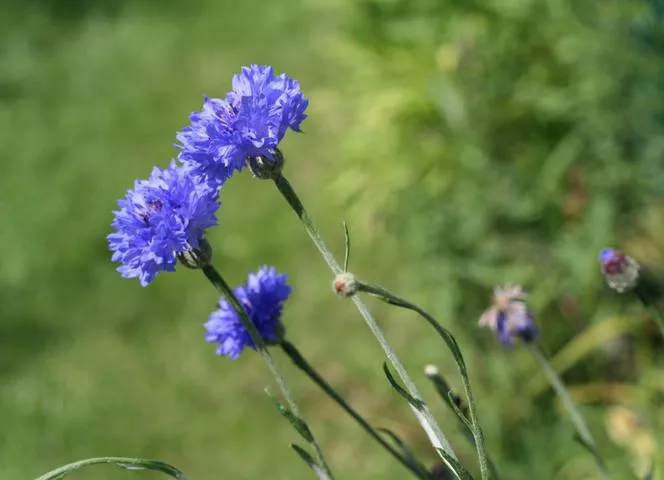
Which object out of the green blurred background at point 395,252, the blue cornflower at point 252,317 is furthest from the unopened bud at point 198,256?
the green blurred background at point 395,252

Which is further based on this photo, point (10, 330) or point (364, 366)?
point (10, 330)

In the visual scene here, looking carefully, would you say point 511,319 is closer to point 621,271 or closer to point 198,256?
point 621,271

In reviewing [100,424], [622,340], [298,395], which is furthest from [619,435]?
[100,424]

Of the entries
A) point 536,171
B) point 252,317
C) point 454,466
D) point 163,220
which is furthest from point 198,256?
point 536,171

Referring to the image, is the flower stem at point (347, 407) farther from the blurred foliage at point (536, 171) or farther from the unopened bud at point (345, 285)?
the blurred foliage at point (536, 171)

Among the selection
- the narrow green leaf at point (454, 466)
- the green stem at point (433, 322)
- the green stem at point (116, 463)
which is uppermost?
the green stem at point (116, 463)

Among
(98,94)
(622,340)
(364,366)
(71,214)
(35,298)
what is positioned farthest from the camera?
(98,94)

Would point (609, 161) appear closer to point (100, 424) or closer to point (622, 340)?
point (622, 340)
